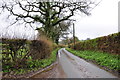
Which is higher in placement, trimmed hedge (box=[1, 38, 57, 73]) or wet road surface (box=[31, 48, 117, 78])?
trimmed hedge (box=[1, 38, 57, 73])

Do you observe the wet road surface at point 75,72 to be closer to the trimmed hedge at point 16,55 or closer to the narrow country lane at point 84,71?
the narrow country lane at point 84,71

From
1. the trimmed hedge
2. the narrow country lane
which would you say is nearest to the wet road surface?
the narrow country lane

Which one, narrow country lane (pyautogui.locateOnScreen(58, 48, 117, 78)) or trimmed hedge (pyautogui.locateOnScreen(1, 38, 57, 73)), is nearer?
narrow country lane (pyautogui.locateOnScreen(58, 48, 117, 78))

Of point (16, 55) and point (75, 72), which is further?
point (16, 55)

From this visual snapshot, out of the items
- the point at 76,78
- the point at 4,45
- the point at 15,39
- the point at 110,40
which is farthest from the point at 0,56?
the point at 110,40

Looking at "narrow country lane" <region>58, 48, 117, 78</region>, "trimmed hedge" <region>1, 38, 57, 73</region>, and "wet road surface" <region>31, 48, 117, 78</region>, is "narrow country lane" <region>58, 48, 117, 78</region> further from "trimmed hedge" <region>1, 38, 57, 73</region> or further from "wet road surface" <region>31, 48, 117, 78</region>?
"trimmed hedge" <region>1, 38, 57, 73</region>

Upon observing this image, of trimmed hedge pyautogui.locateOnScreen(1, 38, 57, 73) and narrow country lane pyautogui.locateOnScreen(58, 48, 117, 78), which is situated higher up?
trimmed hedge pyautogui.locateOnScreen(1, 38, 57, 73)

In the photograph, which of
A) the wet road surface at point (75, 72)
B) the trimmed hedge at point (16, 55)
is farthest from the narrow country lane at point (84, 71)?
the trimmed hedge at point (16, 55)

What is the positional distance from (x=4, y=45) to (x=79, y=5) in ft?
57.8

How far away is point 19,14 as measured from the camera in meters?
23.9

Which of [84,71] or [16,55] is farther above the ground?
[16,55]

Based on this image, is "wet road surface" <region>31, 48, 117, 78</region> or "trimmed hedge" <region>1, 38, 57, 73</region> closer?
"wet road surface" <region>31, 48, 117, 78</region>

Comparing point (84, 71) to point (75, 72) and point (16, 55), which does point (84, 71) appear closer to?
point (75, 72)

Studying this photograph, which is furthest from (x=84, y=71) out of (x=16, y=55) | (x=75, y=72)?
(x=16, y=55)
